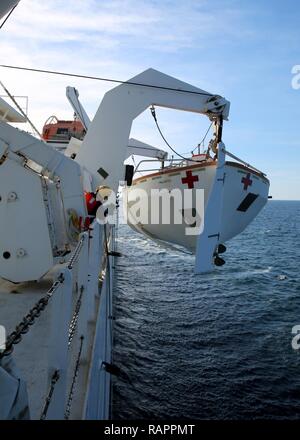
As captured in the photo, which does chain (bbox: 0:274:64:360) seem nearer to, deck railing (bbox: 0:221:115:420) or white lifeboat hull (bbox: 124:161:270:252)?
deck railing (bbox: 0:221:115:420)

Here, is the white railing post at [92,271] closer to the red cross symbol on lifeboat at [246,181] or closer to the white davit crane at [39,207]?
the white davit crane at [39,207]

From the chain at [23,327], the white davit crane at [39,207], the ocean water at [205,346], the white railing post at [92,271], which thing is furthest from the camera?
the ocean water at [205,346]

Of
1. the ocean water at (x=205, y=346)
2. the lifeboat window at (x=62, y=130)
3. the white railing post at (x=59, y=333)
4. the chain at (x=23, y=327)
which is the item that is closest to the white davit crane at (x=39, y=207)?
the white railing post at (x=59, y=333)

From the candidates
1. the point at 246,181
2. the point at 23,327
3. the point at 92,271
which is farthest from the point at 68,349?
the point at 246,181

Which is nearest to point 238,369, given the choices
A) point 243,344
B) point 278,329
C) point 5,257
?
point 243,344

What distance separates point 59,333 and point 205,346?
1233 cm

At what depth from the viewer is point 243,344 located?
45.3 ft

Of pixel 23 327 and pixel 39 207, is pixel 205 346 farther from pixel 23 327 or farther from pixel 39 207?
pixel 23 327

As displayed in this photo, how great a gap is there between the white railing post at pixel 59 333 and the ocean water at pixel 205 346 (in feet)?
27.9

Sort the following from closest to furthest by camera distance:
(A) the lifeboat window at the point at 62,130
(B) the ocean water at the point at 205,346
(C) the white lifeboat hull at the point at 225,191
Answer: (C) the white lifeboat hull at the point at 225,191, (B) the ocean water at the point at 205,346, (A) the lifeboat window at the point at 62,130

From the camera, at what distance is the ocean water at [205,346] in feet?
33.9
